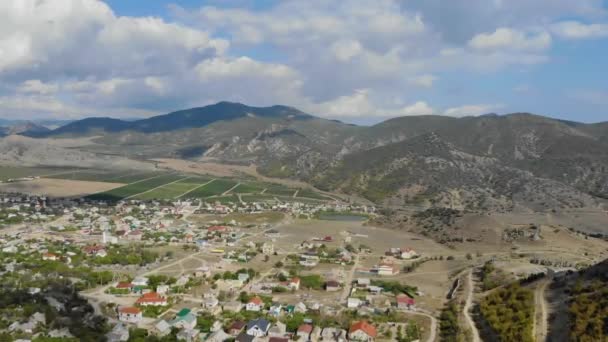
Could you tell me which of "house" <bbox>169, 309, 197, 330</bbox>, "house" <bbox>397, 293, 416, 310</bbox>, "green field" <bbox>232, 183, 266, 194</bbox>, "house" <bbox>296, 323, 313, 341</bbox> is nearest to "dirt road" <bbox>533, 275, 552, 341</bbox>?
"house" <bbox>397, 293, 416, 310</bbox>

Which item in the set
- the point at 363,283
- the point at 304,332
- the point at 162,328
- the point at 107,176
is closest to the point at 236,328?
the point at 304,332

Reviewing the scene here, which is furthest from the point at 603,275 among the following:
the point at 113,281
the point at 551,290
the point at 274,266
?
the point at 113,281

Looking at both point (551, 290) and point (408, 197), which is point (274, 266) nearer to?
point (551, 290)

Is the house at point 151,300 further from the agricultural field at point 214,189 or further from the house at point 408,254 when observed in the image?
the agricultural field at point 214,189

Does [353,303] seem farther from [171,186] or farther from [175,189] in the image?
[171,186]

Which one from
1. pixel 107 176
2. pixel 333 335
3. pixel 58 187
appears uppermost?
pixel 107 176
